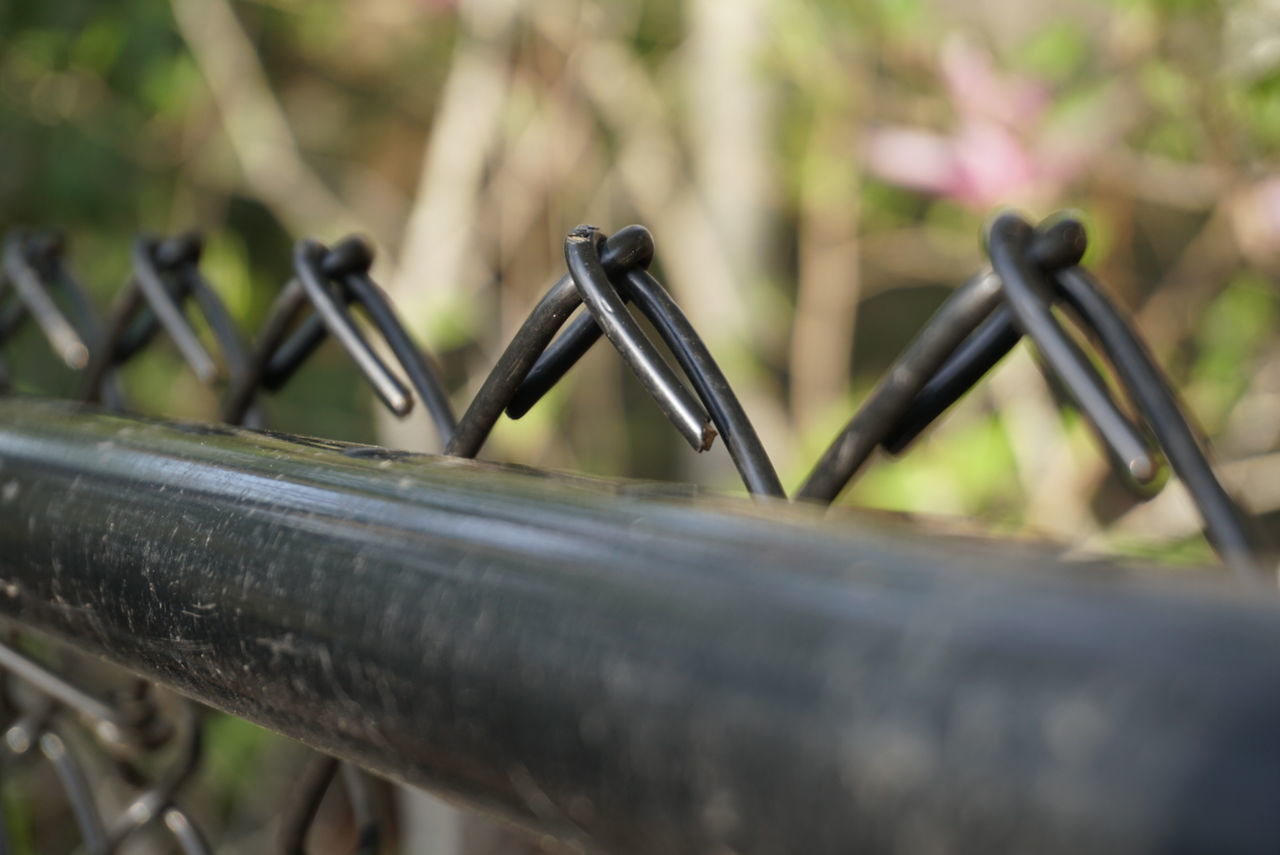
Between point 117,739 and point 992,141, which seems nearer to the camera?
point 117,739

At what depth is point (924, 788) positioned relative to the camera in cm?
10

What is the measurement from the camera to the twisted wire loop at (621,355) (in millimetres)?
162

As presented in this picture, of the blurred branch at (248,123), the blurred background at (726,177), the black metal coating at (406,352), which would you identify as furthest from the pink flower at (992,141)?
the black metal coating at (406,352)

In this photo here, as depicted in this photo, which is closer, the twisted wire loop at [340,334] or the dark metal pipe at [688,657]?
the dark metal pipe at [688,657]

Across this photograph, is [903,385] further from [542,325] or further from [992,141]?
[992,141]

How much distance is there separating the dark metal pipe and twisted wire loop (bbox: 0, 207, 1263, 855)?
30 mm

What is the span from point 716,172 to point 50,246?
3.33ft

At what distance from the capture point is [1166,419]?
0.52 feet

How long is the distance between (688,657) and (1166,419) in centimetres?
8

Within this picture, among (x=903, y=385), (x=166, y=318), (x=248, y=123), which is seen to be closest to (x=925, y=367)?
(x=903, y=385)

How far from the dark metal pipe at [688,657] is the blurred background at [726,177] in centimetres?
79

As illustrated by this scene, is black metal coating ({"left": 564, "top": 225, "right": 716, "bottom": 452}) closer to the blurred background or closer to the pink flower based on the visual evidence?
the blurred background

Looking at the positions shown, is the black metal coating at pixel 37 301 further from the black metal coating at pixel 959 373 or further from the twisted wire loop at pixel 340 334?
A: the black metal coating at pixel 959 373

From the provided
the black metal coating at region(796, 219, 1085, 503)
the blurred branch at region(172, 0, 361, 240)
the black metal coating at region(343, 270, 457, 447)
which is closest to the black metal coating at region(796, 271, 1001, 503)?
the black metal coating at region(796, 219, 1085, 503)
